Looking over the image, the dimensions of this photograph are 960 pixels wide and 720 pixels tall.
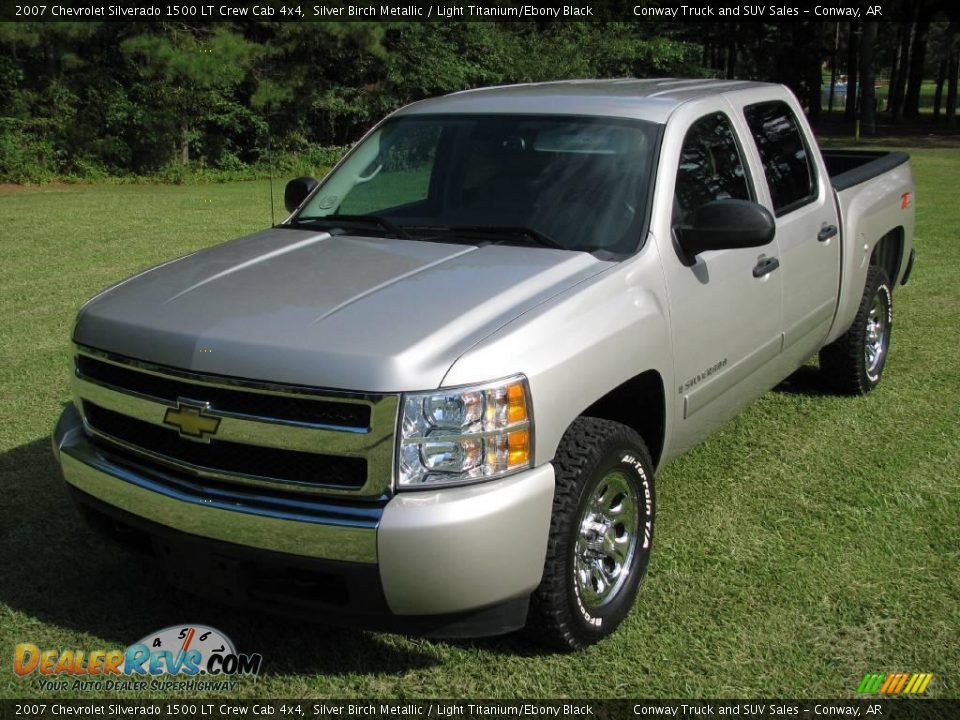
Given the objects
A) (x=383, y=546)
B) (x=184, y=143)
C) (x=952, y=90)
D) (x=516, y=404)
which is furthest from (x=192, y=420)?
(x=952, y=90)

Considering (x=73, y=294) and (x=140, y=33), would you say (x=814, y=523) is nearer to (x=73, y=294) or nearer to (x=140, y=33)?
(x=73, y=294)

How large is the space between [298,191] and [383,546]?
102 inches

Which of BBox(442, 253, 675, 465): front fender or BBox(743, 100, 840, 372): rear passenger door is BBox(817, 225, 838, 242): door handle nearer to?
BBox(743, 100, 840, 372): rear passenger door

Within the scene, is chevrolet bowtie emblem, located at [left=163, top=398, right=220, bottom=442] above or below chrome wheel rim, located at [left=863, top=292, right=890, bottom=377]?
above

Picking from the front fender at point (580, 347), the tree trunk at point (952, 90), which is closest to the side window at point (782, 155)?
the front fender at point (580, 347)

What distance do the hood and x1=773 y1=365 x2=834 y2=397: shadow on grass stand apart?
3.08 metres

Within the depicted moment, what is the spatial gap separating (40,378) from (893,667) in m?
5.39

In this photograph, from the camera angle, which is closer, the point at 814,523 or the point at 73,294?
the point at 814,523

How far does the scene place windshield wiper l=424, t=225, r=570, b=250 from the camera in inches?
154

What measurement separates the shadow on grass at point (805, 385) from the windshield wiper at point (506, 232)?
9.79 ft

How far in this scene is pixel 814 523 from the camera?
4496 millimetres

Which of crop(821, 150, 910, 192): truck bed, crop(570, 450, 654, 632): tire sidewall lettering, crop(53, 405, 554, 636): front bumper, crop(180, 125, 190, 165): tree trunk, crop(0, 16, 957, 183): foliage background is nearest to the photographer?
crop(53, 405, 554, 636): front bumper

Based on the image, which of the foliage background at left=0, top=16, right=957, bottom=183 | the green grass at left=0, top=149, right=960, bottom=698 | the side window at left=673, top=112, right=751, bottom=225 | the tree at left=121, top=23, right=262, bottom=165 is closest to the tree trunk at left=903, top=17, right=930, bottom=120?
the foliage background at left=0, top=16, right=957, bottom=183

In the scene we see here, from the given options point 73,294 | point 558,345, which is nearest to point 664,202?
point 558,345
